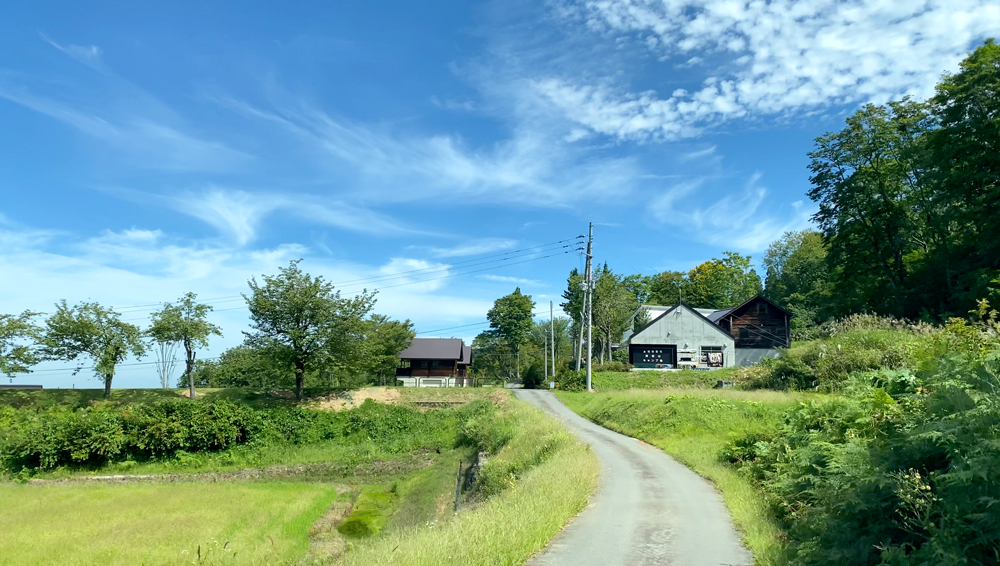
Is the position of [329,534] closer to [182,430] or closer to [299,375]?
[182,430]

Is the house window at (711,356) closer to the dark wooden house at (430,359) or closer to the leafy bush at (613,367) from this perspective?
the leafy bush at (613,367)

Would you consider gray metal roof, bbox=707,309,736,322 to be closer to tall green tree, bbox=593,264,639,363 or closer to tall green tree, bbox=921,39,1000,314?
tall green tree, bbox=593,264,639,363

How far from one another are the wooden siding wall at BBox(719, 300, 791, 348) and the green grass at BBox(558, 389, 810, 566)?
30643 mm

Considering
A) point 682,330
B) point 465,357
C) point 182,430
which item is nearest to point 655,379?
point 682,330

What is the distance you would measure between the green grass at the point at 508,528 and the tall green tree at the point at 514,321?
230ft

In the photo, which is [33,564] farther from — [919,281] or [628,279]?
[628,279]

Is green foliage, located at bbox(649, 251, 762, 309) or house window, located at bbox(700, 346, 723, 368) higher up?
green foliage, located at bbox(649, 251, 762, 309)

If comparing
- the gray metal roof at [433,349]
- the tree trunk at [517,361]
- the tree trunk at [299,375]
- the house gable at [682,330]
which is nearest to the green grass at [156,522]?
the tree trunk at [299,375]

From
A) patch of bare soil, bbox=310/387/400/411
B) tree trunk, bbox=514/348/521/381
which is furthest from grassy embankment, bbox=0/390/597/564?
tree trunk, bbox=514/348/521/381

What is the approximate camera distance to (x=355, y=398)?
41.4 m

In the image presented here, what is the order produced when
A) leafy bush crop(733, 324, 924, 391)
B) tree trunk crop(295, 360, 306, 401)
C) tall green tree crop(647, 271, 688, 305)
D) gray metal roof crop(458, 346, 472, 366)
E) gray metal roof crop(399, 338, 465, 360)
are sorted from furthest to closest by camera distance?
tall green tree crop(647, 271, 688, 305) → gray metal roof crop(458, 346, 472, 366) → gray metal roof crop(399, 338, 465, 360) → tree trunk crop(295, 360, 306, 401) → leafy bush crop(733, 324, 924, 391)

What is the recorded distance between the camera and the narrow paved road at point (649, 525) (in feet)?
26.3

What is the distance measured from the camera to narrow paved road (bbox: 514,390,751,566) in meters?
8.02

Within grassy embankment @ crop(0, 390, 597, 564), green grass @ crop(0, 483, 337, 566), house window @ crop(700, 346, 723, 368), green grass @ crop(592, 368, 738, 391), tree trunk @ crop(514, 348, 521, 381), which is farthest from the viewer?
tree trunk @ crop(514, 348, 521, 381)
